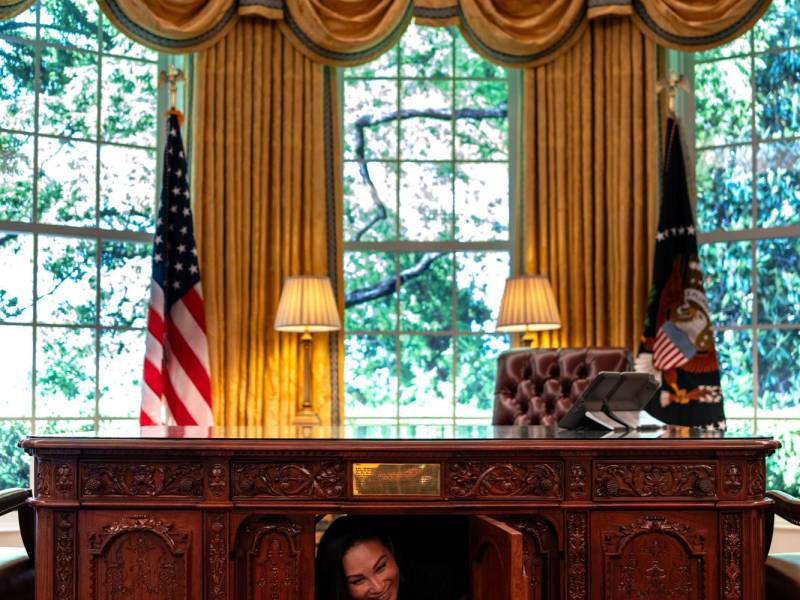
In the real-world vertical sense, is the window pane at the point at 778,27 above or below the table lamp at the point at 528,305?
above

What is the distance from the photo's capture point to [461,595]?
354 centimetres

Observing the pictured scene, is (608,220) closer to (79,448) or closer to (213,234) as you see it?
(213,234)

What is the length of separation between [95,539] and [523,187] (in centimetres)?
349

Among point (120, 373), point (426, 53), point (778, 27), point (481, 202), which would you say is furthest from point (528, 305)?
point (120, 373)

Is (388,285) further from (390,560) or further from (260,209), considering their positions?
(390,560)

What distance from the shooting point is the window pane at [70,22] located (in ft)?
17.9

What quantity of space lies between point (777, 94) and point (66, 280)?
3.86m

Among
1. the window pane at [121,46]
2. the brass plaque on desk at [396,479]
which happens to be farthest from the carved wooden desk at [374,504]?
the window pane at [121,46]

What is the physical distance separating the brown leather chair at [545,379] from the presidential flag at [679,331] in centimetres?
106

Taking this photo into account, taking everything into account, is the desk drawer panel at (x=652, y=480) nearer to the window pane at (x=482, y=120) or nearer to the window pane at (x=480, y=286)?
the window pane at (x=480, y=286)

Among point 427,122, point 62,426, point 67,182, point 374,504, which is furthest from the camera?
point 427,122

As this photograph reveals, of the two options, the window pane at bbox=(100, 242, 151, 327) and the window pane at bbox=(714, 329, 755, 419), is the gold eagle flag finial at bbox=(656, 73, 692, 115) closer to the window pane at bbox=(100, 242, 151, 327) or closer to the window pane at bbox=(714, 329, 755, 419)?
the window pane at bbox=(714, 329, 755, 419)

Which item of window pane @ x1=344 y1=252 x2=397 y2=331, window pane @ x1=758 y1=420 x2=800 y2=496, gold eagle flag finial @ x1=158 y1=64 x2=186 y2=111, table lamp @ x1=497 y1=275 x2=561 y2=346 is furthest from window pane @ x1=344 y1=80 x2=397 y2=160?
window pane @ x1=758 y1=420 x2=800 y2=496

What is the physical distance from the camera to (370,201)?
602 cm
